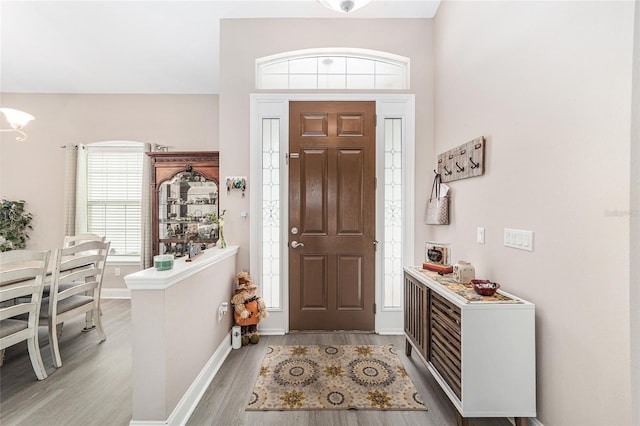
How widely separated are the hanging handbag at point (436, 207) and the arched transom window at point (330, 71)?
1196 mm

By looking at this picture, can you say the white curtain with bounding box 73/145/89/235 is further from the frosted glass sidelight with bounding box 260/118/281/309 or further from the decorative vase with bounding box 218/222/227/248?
the frosted glass sidelight with bounding box 260/118/281/309

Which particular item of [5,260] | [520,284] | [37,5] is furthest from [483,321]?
[37,5]

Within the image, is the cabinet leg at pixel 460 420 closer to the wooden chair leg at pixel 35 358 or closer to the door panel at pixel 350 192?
the door panel at pixel 350 192

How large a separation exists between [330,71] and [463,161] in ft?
5.80

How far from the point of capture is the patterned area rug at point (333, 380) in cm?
181

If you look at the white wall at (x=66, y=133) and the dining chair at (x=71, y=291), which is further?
the white wall at (x=66, y=133)

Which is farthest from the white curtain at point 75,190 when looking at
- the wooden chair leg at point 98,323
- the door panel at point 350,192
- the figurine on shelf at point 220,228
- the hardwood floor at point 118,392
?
the door panel at point 350,192

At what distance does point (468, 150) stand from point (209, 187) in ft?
11.1

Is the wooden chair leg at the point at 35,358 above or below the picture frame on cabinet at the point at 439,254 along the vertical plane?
below

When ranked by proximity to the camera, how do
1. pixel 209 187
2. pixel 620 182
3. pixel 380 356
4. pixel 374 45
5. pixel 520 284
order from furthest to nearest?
pixel 209 187 → pixel 374 45 → pixel 380 356 → pixel 520 284 → pixel 620 182

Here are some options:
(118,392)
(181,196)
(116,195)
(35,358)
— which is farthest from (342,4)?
(116,195)

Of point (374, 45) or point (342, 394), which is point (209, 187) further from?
point (342, 394)

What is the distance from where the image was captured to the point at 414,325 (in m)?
2.19

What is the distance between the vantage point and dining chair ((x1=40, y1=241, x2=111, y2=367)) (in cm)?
224
